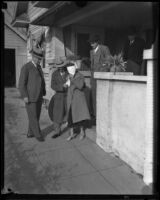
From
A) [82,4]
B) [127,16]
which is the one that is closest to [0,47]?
[82,4]

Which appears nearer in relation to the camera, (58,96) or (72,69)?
(72,69)

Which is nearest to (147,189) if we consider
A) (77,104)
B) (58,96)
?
(77,104)

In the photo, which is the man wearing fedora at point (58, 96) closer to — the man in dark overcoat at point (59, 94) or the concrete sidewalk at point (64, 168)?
the man in dark overcoat at point (59, 94)

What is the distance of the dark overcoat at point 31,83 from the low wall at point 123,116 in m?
0.93

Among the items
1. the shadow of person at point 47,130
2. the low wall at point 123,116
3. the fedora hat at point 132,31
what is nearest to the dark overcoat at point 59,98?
the shadow of person at point 47,130

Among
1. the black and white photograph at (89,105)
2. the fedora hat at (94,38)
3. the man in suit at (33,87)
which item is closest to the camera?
the black and white photograph at (89,105)

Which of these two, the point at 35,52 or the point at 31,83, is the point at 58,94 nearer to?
the point at 31,83

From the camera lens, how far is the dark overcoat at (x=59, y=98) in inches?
143

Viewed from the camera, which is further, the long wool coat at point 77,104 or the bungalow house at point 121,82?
the long wool coat at point 77,104

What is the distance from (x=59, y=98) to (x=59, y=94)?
0.07m

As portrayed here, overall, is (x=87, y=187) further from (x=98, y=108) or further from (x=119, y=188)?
(x=98, y=108)

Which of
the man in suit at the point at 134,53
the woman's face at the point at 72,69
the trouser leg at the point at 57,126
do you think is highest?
the man in suit at the point at 134,53

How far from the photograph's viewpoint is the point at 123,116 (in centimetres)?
309

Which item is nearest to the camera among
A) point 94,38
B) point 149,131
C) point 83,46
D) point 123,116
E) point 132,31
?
point 132,31
